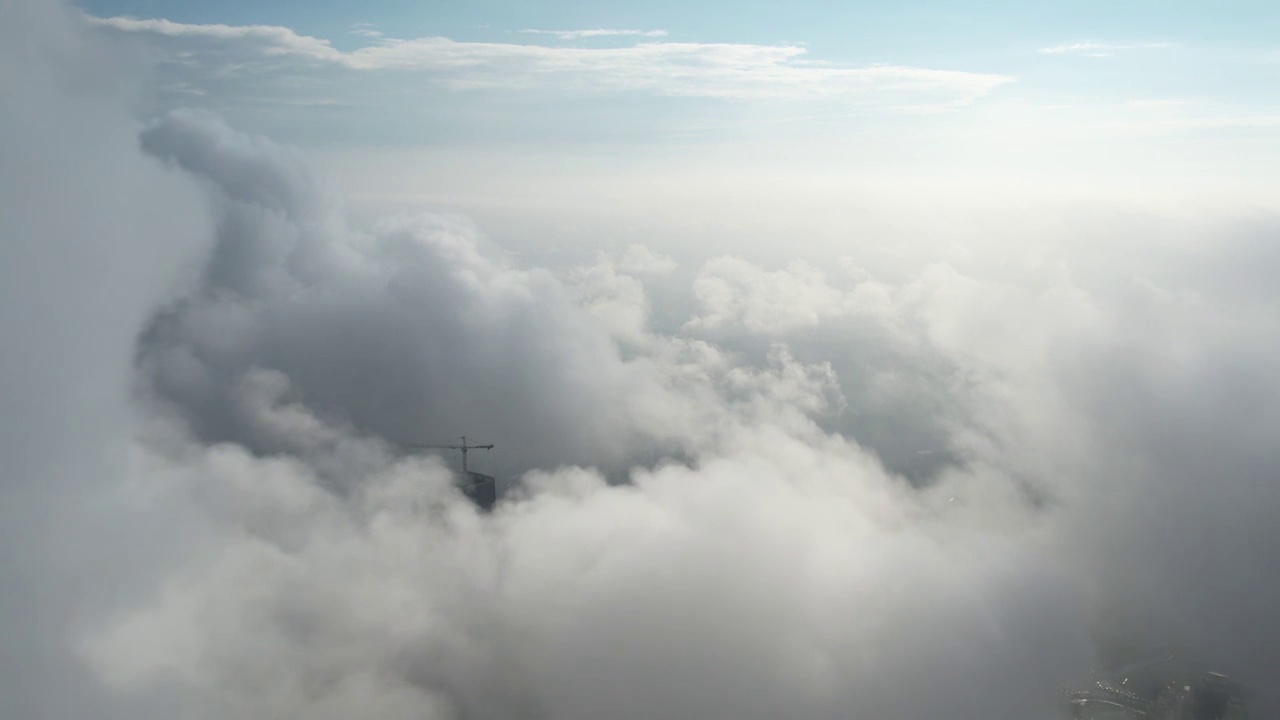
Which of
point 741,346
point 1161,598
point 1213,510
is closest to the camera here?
point 1161,598

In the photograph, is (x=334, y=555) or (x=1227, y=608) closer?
(x=334, y=555)

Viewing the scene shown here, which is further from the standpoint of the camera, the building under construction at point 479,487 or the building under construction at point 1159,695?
the building under construction at point 479,487

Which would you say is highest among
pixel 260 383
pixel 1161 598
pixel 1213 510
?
pixel 260 383

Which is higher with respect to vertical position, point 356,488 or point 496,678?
point 356,488

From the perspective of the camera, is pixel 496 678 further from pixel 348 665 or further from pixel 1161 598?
pixel 1161 598

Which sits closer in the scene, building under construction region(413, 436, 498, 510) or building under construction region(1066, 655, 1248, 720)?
building under construction region(1066, 655, 1248, 720)

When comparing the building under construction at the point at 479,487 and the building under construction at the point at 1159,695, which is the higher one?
the building under construction at the point at 479,487

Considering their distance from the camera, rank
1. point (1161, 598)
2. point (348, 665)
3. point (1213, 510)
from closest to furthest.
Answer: point (348, 665) → point (1161, 598) → point (1213, 510)

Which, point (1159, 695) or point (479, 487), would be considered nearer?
point (1159, 695)

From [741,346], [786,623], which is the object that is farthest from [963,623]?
[741,346]

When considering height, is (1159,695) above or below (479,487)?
below

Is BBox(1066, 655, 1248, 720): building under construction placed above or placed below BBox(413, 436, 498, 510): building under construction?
below
